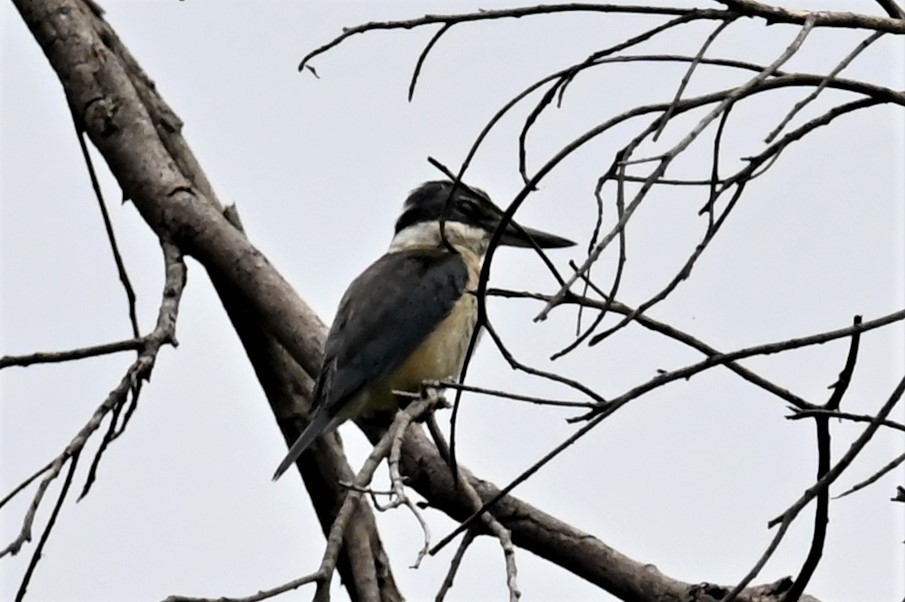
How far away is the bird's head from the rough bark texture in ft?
4.28

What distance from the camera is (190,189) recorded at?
402cm

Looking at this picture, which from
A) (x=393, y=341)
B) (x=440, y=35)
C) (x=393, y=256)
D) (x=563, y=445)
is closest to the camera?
(x=563, y=445)

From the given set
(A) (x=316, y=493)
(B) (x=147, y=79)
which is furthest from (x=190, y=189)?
(A) (x=316, y=493)

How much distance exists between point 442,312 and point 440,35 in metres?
2.39

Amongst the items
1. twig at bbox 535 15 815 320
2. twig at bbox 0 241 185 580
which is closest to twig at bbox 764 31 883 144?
twig at bbox 535 15 815 320

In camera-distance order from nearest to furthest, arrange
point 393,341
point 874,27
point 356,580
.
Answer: point 874,27 → point 356,580 → point 393,341

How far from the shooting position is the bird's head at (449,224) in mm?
5430

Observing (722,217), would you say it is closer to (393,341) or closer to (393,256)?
(393,341)

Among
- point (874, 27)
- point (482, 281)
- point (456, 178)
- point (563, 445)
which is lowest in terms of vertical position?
point (563, 445)

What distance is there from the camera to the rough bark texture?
140 inches

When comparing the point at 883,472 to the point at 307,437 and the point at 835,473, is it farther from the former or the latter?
the point at 307,437

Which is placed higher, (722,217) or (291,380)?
(291,380)

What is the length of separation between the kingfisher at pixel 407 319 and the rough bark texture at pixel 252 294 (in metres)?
0.12

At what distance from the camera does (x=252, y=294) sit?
3.89 metres
